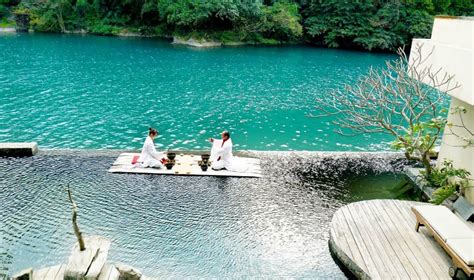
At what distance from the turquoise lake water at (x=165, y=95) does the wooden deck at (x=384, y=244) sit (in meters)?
7.17

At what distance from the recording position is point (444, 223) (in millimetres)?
8203

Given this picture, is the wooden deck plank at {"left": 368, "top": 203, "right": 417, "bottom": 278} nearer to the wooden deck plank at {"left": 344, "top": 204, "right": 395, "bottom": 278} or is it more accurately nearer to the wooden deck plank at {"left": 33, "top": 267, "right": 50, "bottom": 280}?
the wooden deck plank at {"left": 344, "top": 204, "right": 395, "bottom": 278}

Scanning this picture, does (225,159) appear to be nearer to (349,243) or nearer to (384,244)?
(349,243)

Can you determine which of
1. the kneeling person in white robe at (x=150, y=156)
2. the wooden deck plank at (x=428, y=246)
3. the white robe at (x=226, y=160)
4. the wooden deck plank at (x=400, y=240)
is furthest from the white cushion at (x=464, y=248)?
the kneeling person in white robe at (x=150, y=156)

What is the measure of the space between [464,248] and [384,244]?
1470 millimetres

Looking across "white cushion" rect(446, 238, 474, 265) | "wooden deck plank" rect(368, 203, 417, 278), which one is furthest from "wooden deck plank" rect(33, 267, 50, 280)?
"white cushion" rect(446, 238, 474, 265)

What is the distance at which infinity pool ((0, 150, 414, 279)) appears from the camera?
8055 mm

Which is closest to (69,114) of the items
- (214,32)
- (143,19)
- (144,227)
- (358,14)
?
(144,227)

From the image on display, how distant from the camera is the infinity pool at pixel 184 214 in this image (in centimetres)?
805

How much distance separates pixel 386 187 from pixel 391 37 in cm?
3825

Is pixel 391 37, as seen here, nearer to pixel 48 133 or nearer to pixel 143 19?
pixel 143 19

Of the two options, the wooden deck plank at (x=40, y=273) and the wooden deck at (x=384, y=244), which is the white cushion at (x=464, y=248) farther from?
the wooden deck plank at (x=40, y=273)

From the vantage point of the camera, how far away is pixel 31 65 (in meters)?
29.1

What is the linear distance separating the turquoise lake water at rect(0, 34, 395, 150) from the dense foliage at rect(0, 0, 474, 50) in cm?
644
